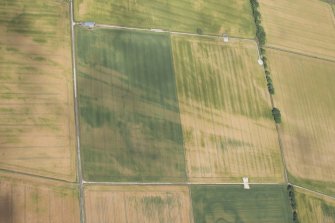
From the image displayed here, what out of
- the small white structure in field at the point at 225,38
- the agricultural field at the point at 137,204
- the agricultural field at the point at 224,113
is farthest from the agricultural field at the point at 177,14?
the agricultural field at the point at 137,204

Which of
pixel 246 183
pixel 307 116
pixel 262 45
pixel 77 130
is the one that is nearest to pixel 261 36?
pixel 262 45

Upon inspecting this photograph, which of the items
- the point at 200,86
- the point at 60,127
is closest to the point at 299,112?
the point at 200,86

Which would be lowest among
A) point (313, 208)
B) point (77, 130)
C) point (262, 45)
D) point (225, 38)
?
point (313, 208)

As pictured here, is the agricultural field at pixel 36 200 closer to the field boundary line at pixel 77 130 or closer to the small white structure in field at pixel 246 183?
the field boundary line at pixel 77 130

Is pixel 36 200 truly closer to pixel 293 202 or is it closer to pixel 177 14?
pixel 293 202

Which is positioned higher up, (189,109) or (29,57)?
(29,57)

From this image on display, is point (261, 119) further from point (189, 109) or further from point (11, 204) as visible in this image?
point (11, 204)
